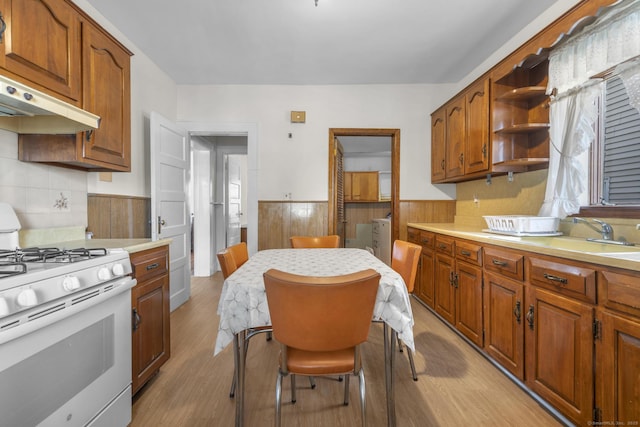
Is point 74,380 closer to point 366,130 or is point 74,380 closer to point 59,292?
point 59,292

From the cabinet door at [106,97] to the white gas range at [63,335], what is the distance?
23.3 inches

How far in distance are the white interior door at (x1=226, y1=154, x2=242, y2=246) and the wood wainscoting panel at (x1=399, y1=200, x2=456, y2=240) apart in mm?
2980

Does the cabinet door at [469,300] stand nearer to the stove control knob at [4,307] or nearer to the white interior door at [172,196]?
the stove control knob at [4,307]

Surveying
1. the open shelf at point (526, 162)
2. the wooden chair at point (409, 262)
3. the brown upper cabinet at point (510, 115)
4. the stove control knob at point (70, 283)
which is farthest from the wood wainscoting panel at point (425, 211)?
the stove control knob at point (70, 283)

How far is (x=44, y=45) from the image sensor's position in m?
1.45

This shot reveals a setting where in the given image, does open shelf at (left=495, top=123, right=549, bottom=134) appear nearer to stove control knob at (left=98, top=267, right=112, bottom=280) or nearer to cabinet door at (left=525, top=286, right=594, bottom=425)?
cabinet door at (left=525, top=286, right=594, bottom=425)

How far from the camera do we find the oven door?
914 millimetres

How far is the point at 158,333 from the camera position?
6.01 feet

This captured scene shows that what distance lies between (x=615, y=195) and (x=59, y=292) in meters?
2.99

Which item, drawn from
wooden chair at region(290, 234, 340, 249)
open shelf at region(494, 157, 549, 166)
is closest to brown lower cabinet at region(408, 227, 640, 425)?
open shelf at region(494, 157, 549, 166)

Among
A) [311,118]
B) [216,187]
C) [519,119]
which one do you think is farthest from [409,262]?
[216,187]

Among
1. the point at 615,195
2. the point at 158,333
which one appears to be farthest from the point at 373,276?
the point at 615,195

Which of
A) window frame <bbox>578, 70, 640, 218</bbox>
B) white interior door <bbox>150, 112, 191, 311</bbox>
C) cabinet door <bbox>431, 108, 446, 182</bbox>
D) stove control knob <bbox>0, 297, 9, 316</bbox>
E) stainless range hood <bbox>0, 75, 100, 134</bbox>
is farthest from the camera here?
cabinet door <bbox>431, 108, 446, 182</bbox>

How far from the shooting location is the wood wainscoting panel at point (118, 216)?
7.23ft
